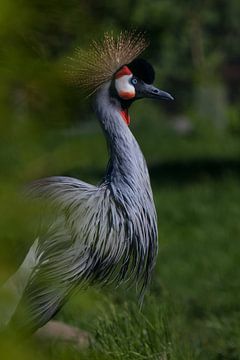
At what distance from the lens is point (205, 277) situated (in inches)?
319

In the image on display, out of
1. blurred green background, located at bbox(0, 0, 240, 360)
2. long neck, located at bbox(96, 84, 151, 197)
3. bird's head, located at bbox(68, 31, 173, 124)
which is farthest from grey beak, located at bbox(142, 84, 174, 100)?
blurred green background, located at bbox(0, 0, 240, 360)

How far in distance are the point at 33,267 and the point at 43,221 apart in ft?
6.31

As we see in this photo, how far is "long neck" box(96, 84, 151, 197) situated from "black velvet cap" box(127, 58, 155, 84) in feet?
0.37

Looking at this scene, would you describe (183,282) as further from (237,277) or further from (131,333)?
(131,333)

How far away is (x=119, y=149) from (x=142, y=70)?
0.30 meters

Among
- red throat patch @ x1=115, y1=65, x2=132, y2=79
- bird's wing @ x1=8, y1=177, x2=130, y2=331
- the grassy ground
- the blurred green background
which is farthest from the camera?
red throat patch @ x1=115, y1=65, x2=132, y2=79

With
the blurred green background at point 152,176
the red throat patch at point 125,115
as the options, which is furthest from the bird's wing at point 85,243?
the red throat patch at point 125,115

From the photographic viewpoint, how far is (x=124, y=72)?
390 centimetres

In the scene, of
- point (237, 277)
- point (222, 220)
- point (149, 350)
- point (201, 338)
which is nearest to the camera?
point (149, 350)

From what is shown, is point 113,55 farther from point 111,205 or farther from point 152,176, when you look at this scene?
point 152,176

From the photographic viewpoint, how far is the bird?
373 centimetres

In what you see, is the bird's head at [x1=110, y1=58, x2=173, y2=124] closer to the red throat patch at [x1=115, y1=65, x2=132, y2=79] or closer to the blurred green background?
the red throat patch at [x1=115, y1=65, x2=132, y2=79]

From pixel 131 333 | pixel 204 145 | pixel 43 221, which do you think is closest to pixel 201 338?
pixel 131 333

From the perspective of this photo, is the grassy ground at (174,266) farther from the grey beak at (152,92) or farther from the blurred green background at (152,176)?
the grey beak at (152,92)
